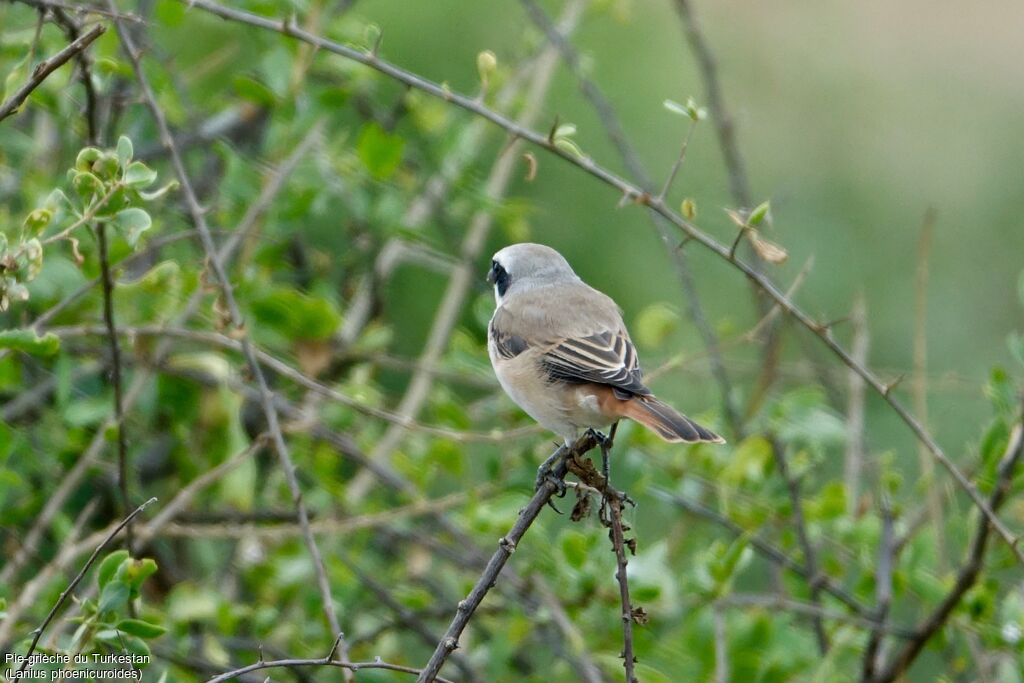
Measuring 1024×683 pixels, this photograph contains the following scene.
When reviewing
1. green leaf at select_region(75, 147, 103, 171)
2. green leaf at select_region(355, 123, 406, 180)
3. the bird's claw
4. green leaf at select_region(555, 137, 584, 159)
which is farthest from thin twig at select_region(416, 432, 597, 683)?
green leaf at select_region(355, 123, 406, 180)

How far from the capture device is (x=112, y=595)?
196cm

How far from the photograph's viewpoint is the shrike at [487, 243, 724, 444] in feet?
8.43

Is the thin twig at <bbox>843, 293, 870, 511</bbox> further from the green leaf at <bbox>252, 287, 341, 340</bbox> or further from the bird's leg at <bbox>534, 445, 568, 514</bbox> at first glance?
the green leaf at <bbox>252, 287, 341, 340</bbox>

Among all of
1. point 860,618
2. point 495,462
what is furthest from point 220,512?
point 860,618

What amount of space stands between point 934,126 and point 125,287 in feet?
25.3

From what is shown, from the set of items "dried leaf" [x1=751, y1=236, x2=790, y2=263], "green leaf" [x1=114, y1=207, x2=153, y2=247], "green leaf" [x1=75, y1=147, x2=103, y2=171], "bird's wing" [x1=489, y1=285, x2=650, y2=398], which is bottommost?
"bird's wing" [x1=489, y1=285, x2=650, y2=398]

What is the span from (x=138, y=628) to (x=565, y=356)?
3.71ft

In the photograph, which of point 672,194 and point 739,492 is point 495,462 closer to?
point 739,492

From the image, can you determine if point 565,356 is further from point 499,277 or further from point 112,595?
point 112,595

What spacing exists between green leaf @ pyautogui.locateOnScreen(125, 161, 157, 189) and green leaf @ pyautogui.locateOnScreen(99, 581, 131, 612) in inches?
24.6

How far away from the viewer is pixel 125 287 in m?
2.90

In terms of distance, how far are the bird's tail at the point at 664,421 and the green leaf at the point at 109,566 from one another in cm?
97

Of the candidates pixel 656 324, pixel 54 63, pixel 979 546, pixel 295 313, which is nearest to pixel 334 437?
pixel 295 313

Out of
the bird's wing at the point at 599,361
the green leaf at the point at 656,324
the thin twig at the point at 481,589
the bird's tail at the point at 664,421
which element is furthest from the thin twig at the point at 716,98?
the thin twig at the point at 481,589
